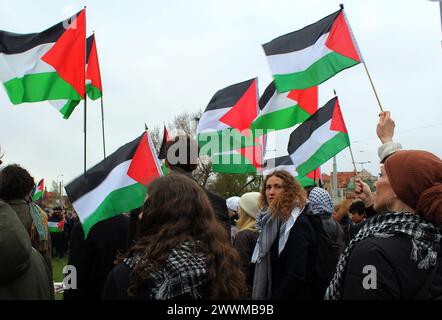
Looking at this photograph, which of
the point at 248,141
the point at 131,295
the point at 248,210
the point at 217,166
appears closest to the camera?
the point at 131,295

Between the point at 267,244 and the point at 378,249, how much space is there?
1.86m

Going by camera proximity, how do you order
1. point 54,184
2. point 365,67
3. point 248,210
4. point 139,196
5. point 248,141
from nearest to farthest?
point 139,196, point 248,210, point 365,67, point 248,141, point 54,184

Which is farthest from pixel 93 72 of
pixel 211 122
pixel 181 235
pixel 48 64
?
pixel 181 235

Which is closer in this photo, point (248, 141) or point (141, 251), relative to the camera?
point (141, 251)

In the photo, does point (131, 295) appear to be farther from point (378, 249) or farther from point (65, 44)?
point (65, 44)

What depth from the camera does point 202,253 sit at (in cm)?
216

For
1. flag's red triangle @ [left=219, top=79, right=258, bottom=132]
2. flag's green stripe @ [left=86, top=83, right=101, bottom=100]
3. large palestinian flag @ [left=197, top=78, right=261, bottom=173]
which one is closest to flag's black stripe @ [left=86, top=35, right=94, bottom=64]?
flag's green stripe @ [left=86, top=83, right=101, bottom=100]

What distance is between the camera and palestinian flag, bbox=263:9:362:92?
5703 millimetres

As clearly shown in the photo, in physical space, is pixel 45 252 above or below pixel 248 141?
below

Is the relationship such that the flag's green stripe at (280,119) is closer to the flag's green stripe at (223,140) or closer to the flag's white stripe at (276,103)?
the flag's white stripe at (276,103)

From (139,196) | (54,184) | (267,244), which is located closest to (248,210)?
(267,244)

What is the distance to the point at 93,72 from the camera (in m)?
6.51

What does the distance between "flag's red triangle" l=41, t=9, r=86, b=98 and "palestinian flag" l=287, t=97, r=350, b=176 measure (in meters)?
2.74

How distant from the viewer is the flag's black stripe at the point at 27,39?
562 cm
